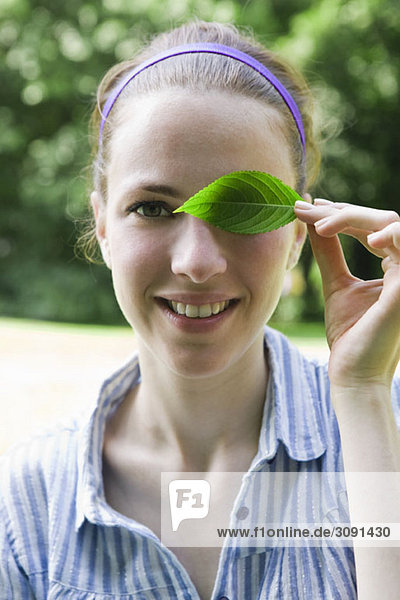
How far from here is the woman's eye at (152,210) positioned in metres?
1.75

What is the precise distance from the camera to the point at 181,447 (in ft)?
6.63

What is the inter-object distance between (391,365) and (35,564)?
1024mm

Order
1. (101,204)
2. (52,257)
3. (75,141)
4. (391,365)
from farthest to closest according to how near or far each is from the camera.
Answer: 1. (52,257)
2. (75,141)
3. (101,204)
4. (391,365)

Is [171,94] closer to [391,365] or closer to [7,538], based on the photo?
[391,365]

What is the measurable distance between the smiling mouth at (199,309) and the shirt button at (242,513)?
503 mm

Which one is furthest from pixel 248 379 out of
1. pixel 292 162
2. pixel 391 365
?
pixel 292 162

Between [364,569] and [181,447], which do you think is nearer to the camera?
[364,569]

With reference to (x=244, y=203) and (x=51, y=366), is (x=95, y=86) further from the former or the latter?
(x=244, y=203)

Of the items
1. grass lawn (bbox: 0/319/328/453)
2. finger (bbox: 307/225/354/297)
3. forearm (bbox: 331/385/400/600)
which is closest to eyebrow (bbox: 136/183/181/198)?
finger (bbox: 307/225/354/297)

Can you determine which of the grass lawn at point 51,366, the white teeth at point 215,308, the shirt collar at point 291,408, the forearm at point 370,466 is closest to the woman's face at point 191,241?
the white teeth at point 215,308

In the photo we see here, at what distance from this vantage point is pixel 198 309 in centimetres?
175

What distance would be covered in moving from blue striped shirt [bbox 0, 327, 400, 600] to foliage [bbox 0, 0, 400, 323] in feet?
48.6

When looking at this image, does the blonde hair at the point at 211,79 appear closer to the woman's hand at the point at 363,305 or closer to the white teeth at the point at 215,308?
the woman's hand at the point at 363,305

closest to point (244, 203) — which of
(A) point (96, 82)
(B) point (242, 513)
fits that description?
(B) point (242, 513)
